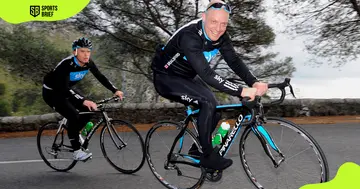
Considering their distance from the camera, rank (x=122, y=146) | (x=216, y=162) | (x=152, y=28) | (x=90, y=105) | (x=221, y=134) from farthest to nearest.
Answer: (x=152, y=28)
(x=122, y=146)
(x=90, y=105)
(x=221, y=134)
(x=216, y=162)

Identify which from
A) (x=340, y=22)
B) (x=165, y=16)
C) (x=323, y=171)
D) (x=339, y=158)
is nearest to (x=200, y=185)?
(x=323, y=171)

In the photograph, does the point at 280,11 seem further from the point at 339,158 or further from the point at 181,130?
the point at 181,130

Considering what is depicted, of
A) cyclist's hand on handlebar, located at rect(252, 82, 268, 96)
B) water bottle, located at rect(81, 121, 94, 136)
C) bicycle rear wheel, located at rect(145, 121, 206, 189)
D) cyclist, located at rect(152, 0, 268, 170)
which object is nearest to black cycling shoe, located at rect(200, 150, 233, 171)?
cyclist, located at rect(152, 0, 268, 170)

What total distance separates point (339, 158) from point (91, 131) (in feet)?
12.7

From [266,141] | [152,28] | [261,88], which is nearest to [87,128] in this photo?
[266,141]

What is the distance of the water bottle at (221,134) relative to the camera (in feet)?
14.5

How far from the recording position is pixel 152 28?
517 inches

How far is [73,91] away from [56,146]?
3.69 ft

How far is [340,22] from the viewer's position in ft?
45.0

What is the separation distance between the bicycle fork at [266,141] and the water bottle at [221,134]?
0.38 m

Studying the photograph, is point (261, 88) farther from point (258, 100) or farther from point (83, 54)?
point (83, 54)

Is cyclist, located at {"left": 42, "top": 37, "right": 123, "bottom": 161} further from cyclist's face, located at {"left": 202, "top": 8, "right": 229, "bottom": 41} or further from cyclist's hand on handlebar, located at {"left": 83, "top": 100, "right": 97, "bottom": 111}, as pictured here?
cyclist's face, located at {"left": 202, "top": 8, "right": 229, "bottom": 41}

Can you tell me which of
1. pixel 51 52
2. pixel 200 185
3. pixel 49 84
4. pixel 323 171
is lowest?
pixel 200 185

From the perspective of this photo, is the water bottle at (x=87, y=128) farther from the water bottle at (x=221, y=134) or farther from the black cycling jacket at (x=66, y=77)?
the water bottle at (x=221, y=134)
